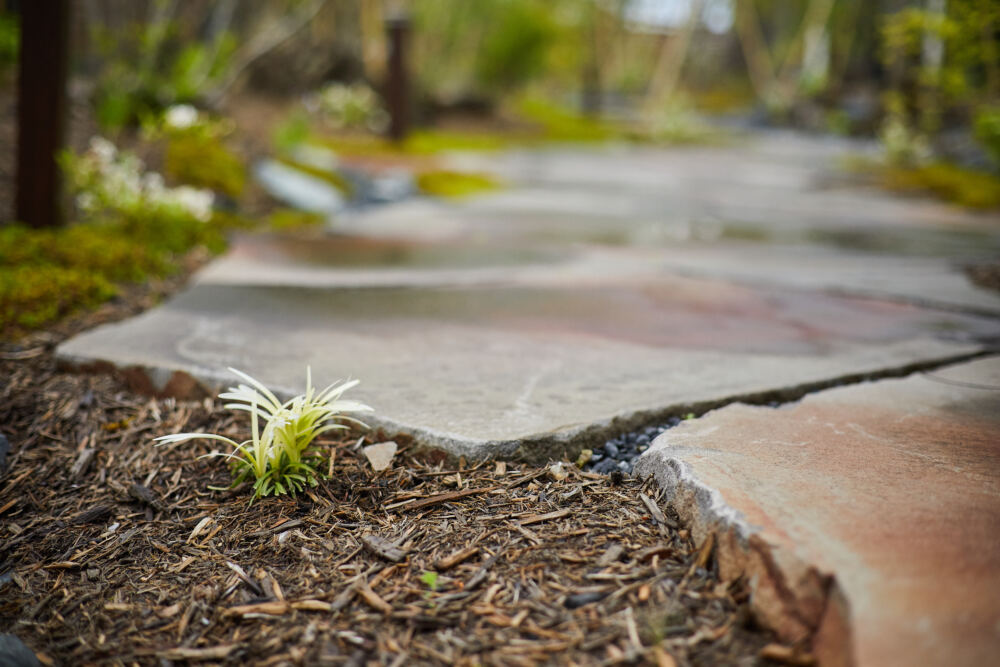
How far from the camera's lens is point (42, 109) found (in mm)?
3182

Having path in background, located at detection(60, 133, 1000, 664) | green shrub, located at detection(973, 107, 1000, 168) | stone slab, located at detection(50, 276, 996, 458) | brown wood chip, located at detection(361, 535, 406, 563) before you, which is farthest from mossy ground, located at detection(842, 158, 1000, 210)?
brown wood chip, located at detection(361, 535, 406, 563)

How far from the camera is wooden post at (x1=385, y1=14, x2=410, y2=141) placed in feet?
25.9

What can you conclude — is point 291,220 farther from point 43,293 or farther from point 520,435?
A: point 520,435

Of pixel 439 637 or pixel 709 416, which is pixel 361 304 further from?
pixel 439 637

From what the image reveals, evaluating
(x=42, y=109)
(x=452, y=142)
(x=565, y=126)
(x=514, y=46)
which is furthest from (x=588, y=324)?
(x=565, y=126)

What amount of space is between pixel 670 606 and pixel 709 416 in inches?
24.7

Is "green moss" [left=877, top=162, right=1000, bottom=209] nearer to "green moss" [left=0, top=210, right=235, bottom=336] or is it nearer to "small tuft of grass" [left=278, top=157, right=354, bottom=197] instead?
"small tuft of grass" [left=278, top=157, right=354, bottom=197]

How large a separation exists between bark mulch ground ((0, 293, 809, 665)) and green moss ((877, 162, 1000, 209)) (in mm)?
5606

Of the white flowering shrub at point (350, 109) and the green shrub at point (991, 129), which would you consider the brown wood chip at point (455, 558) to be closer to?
the green shrub at point (991, 129)

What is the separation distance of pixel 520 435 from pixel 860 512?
0.69 meters

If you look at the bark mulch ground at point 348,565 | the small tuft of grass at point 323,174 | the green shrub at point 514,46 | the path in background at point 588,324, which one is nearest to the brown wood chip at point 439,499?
the bark mulch ground at point 348,565

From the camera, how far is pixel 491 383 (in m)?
2.00

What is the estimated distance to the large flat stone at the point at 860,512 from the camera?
3.49ft

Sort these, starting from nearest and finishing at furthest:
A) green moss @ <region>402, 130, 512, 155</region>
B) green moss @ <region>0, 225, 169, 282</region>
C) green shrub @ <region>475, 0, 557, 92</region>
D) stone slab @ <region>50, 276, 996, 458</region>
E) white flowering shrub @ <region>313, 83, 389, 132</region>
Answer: stone slab @ <region>50, 276, 996, 458</region> → green moss @ <region>0, 225, 169, 282</region> → green moss @ <region>402, 130, 512, 155</region> → white flowering shrub @ <region>313, 83, 389, 132</region> → green shrub @ <region>475, 0, 557, 92</region>
